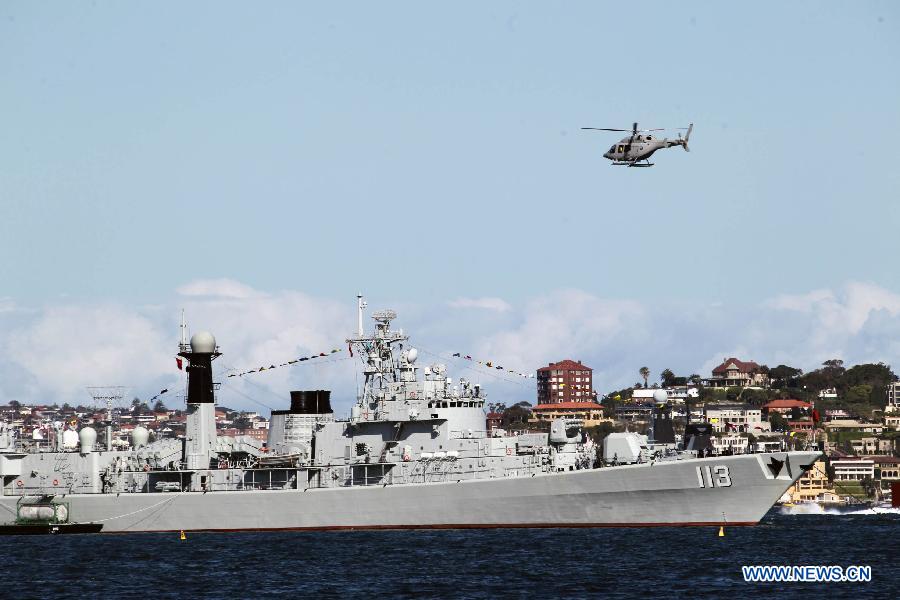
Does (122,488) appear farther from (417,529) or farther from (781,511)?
(781,511)

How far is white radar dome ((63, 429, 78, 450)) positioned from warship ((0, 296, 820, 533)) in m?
0.05

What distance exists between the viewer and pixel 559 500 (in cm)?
6159

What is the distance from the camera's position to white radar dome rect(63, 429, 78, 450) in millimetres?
Result: 71250

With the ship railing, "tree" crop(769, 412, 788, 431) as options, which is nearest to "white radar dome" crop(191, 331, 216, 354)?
the ship railing

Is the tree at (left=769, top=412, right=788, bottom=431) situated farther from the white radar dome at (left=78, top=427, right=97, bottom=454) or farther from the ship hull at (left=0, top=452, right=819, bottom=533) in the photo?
the white radar dome at (left=78, top=427, right=97, bottom=454)

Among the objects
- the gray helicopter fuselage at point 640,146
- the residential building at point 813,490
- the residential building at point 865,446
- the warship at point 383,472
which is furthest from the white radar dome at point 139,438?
the residential building at point 865,446

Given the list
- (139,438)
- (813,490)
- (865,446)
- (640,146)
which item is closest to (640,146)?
(640,146)

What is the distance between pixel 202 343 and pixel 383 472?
13.0 meters

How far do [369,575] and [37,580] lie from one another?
12.3 meters

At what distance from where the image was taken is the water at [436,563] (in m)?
46.4

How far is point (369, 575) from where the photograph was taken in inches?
1964

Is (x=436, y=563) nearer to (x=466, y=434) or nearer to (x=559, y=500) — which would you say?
(x=559, y=500)

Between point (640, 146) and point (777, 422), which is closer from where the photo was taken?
point (640, 146)

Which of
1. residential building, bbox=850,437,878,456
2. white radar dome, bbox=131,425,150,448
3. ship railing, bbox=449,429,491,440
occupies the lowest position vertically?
residential building, bbox=850,437,878,456
